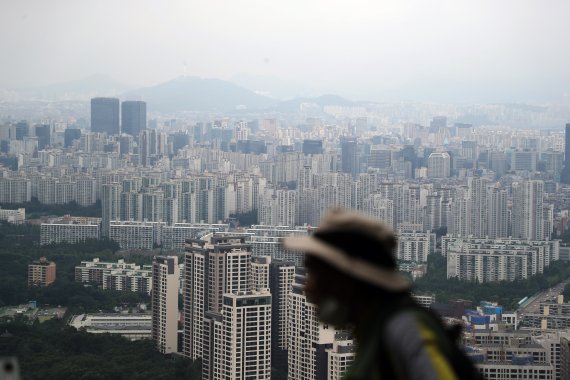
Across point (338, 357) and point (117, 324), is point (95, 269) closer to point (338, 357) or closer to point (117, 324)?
point (117, 324)

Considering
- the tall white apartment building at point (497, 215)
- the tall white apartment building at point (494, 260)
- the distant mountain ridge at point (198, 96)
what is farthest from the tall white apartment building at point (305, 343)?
the distant mountain ridge at point (198, 96)

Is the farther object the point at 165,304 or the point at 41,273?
the point at 41,273

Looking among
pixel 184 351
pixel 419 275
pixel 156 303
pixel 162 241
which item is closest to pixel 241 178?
pixel 162 241

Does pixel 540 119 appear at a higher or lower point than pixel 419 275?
higher

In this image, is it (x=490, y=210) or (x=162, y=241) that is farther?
(x=490, y=210)

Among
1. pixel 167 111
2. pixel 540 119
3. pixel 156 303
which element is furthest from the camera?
pixel 167 111

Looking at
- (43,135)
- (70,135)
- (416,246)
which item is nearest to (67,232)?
(416,246)

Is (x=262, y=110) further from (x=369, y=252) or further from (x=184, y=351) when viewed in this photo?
(x=369, y=252)

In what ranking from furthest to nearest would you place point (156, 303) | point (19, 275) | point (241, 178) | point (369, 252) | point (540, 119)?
point (540, 119), point (241, 178), point (19, 275), point (156, 303), point (369, 252)
